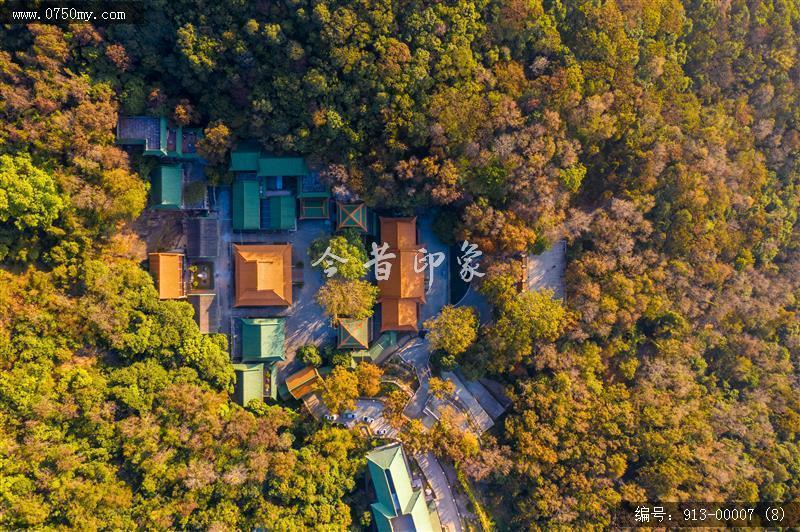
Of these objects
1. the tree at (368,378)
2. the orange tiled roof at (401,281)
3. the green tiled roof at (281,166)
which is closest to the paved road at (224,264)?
the green tiled roof at (281,166)

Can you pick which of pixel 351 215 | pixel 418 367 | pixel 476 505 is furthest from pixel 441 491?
pixel 351 215

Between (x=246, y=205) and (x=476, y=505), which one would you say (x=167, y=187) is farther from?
(x=476, y=505)

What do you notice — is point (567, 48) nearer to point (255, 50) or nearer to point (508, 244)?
point (508, 244)

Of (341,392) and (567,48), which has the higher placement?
(567,48)

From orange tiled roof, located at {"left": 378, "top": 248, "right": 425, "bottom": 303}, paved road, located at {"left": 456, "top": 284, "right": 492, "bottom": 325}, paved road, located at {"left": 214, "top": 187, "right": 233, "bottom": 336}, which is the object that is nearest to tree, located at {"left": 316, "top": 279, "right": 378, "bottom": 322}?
orange tiled roof, located at {"left": 378, "top": 248, "right": 425, "bottom": 303}

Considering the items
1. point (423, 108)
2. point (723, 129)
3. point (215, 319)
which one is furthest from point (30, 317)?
point (723, 129)

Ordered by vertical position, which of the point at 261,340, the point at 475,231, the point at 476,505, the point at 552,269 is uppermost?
the point at 475,231

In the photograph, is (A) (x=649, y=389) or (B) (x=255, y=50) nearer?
(B) (x=255, y=50)
